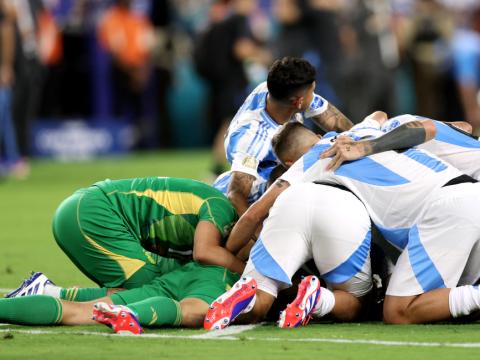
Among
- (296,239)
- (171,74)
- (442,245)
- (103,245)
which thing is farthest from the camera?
(171,74)

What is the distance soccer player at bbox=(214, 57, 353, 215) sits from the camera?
30.1ft

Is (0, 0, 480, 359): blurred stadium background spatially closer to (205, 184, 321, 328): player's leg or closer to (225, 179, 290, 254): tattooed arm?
(225, 179, 290, 254): tattooed arm

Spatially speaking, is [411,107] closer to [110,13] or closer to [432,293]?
[110,13]

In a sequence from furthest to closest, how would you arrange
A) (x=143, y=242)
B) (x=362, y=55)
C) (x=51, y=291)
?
(x=362, y=55) < (x=143, y=242) < (x=51, y=291)

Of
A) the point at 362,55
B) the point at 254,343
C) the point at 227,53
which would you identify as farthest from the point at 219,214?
the point at 362,55

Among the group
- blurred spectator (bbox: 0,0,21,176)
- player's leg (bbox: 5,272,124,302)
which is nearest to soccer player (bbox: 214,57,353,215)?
player's leg (bbox: 5,272,124,302)

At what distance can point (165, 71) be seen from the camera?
2508 centimetres

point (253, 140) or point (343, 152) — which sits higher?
point (343, 152)

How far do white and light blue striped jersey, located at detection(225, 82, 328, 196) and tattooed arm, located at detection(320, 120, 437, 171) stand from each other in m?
1.40

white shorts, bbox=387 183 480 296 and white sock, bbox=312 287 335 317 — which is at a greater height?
white shorts, bbox=387 183 480 296

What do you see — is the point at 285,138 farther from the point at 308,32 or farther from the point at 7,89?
the point at 7,89

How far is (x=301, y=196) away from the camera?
7.68 m

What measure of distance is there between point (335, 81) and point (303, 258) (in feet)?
42.7

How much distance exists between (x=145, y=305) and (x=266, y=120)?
2.56m
